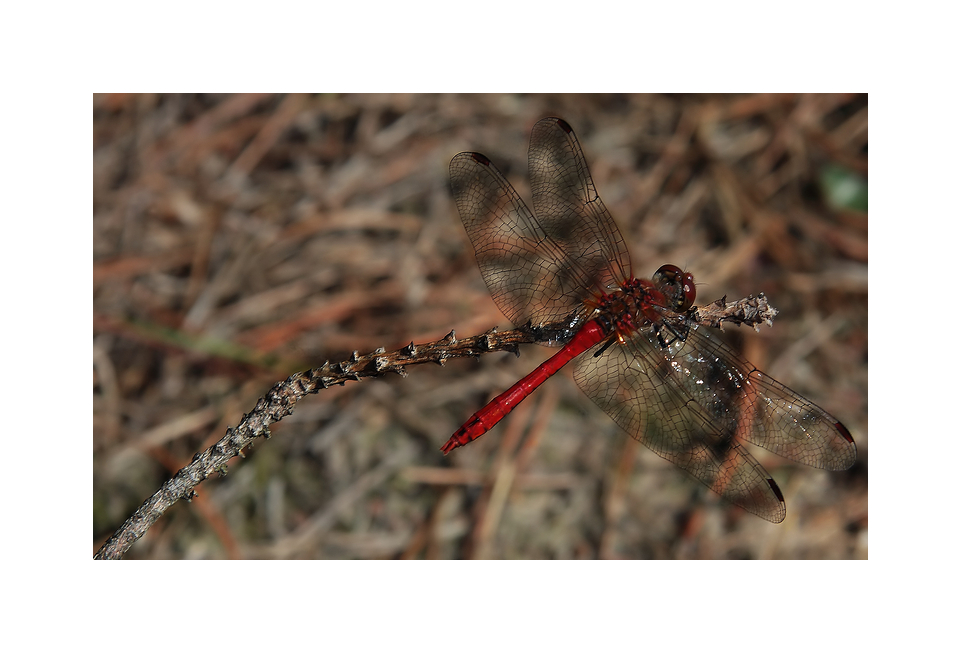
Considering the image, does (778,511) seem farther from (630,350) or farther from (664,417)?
(630,350)

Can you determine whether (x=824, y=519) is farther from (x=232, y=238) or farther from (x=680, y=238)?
(x=232, y=238)

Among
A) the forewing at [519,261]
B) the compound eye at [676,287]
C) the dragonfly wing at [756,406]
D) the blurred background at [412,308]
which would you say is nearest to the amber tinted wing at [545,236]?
the forewing at [519,261]

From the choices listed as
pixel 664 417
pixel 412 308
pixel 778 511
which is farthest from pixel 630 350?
pixel 412 308

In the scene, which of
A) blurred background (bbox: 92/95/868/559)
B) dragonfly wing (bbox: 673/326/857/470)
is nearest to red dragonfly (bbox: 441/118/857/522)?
dragonfly wing (bbox: 673/326/857/470)

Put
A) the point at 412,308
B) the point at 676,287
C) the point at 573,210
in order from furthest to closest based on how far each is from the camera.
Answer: the point at 412,308
the point at 573,210
the point at 676,287

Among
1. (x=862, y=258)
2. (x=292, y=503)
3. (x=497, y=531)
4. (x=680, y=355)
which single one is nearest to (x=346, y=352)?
(x=292, y=503)

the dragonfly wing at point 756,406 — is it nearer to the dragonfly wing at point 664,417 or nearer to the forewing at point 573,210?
the dragonfly wing at point 664,417
